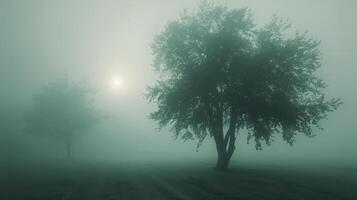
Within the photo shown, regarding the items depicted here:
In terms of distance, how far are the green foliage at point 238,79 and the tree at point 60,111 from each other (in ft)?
107

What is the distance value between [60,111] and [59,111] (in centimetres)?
18

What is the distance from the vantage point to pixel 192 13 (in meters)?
38.4

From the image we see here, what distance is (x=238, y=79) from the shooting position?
34688 millimetres

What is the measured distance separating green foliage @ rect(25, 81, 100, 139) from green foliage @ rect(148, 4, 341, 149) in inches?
1281

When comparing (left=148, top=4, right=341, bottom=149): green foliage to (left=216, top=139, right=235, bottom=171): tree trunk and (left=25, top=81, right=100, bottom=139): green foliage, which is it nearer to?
(left=216, top=139, right=235, bottom=171): tree trunk

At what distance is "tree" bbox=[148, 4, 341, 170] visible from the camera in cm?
3381

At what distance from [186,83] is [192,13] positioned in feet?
26.0

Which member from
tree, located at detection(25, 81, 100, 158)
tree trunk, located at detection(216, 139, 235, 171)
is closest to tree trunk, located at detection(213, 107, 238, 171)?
tree trunk, located at detection(216, 139, 235, 171)

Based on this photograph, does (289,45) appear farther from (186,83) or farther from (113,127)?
(113,127)

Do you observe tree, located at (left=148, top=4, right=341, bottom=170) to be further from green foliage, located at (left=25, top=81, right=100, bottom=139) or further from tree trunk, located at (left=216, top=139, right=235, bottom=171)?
green foliage, located at (left=25, top=81, right=100, bottom=139)

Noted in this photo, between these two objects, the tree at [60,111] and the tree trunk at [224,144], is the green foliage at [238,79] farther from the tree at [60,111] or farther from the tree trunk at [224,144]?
the tree at [60,111]

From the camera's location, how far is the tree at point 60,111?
6519 cm

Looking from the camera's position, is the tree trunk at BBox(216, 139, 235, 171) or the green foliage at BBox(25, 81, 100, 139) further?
the green foliage at BBox(25, 81, 100, 139)

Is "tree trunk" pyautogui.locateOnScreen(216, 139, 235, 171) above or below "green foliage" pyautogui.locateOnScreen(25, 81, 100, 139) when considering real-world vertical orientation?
below
